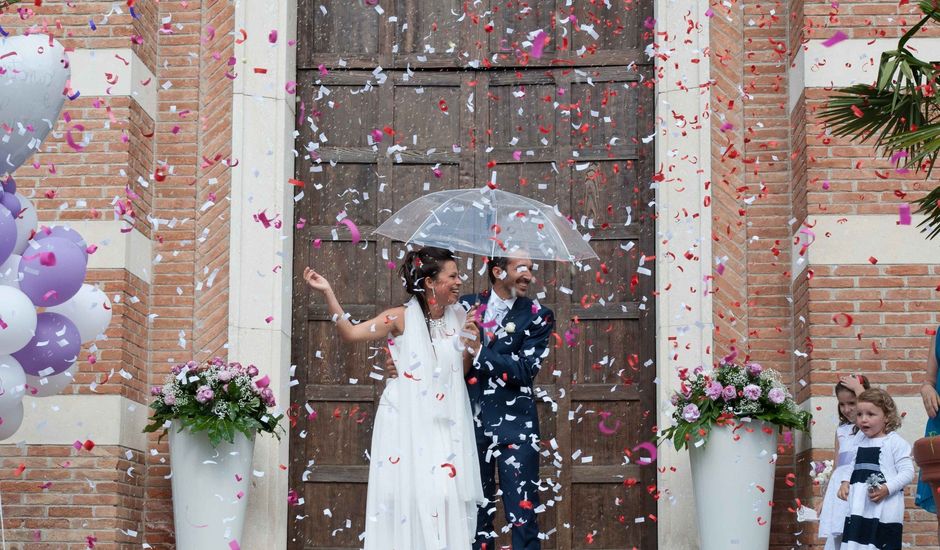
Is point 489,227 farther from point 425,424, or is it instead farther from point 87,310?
point 87,310

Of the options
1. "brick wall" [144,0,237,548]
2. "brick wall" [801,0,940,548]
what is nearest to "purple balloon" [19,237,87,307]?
"brick wall" [144,0,237,548]

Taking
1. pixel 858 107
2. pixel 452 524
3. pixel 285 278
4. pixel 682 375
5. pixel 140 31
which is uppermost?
pixel 140 31

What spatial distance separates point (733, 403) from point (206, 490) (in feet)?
10.7

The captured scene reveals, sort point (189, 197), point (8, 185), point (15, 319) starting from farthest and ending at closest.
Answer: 1. point (189, 197)
2. point (8, 185)
3. point (15, 319)

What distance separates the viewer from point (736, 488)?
8.59 m

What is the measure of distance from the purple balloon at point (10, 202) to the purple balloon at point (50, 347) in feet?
1.75

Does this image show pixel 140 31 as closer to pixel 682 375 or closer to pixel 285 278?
pixel 285 278

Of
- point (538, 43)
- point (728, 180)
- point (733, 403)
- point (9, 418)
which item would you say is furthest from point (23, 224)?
point (728, 180)

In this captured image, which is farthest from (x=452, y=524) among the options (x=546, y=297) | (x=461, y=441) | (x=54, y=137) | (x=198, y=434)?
(x=54, y=137)

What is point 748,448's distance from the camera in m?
8.62

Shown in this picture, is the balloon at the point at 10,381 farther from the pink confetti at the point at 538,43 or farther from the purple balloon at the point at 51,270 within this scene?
A: the pink confetti at the point at 538,43

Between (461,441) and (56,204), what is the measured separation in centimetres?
345

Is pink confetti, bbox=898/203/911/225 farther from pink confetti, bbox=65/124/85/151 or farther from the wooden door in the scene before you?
pink confetti, bbox=65/124/85/151

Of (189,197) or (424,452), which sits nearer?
(424,452)
